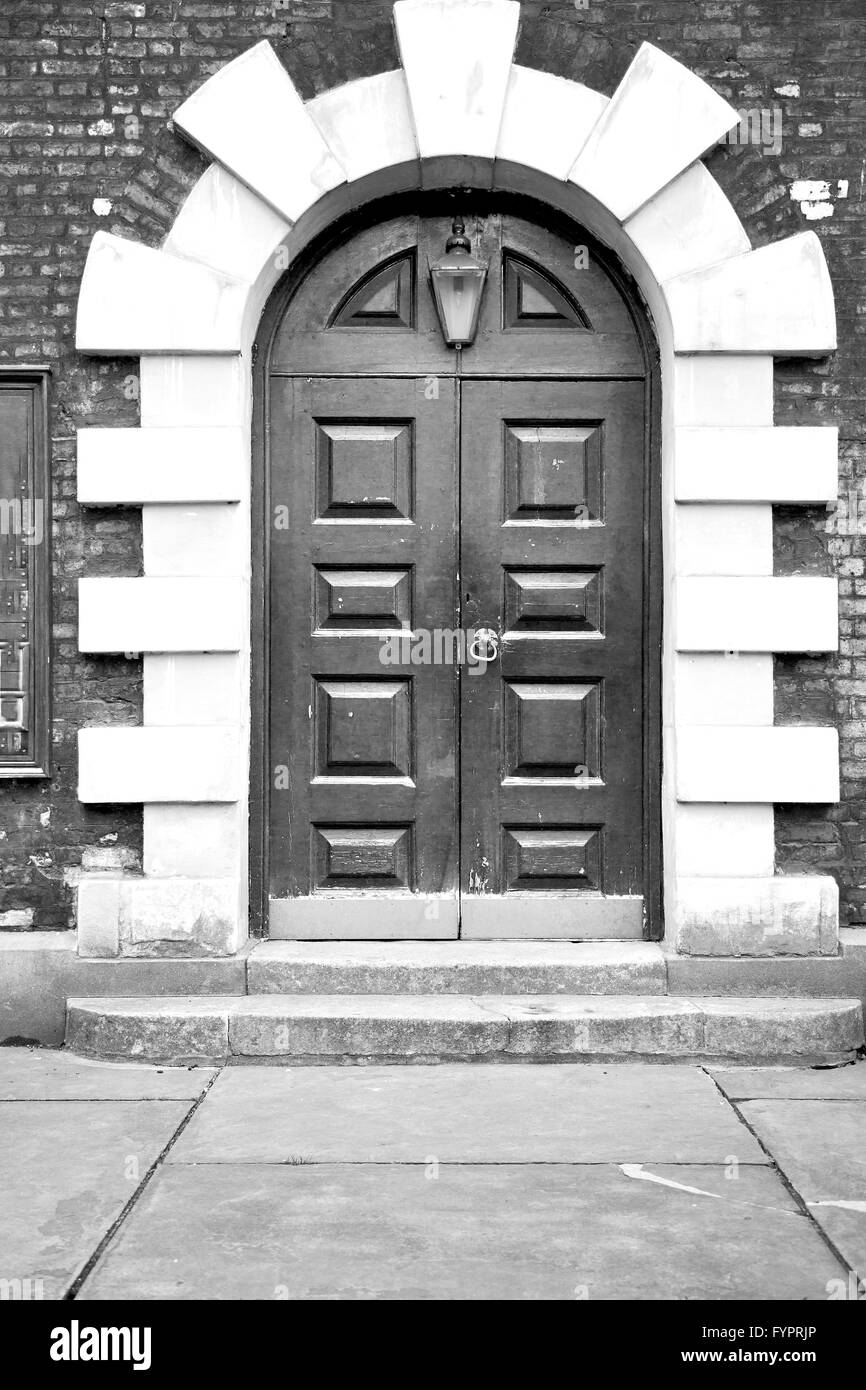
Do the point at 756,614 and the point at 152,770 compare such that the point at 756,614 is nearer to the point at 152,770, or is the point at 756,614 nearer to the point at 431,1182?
the point at 152,770

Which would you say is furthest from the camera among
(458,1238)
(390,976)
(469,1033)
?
(390,976)

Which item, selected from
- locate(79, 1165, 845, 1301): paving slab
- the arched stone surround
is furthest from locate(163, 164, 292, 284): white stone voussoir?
locate(79, 1165, 845, 1301): paving slab

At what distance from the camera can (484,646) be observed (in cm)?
612

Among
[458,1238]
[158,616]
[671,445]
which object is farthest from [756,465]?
[458,1238]

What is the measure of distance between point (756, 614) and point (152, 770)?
263 centimetres

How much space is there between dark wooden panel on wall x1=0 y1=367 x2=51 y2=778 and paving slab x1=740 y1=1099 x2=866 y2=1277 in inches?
129

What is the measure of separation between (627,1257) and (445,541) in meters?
3.38

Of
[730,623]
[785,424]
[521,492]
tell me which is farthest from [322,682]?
[785,424]

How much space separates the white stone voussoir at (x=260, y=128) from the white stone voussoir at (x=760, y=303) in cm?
158

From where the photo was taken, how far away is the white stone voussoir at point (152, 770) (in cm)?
585

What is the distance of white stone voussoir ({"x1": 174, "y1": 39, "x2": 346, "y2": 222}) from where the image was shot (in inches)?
229

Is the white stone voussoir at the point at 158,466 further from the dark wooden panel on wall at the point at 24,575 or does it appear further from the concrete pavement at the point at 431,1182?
the concrete pavement at the point at 431,1182

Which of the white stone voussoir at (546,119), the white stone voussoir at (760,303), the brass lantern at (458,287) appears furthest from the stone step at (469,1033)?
the white stone voussoir at (546,119)

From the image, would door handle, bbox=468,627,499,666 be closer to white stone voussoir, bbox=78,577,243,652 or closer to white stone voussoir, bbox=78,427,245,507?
white stone voussoir, bbox=78,577,243,652
